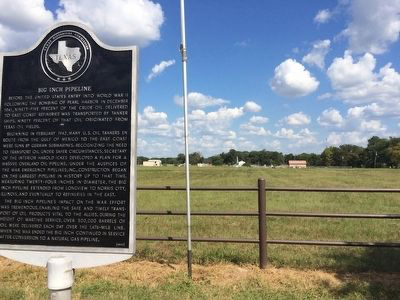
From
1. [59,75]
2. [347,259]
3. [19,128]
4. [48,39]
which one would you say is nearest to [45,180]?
[19,128]

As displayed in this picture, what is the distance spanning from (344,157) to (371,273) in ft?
602

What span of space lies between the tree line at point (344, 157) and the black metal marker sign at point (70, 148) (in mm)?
151725

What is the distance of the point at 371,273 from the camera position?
7.26 m

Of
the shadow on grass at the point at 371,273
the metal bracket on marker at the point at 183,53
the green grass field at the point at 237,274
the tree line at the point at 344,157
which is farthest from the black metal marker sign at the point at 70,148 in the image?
the tree line at the point at 344,157

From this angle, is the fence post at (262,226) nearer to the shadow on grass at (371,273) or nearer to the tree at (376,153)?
the shadow on grass at (371,273)

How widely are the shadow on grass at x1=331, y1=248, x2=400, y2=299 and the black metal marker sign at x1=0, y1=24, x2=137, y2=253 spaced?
129 inches

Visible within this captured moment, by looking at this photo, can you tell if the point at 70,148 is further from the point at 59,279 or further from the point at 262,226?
the point at 262,226

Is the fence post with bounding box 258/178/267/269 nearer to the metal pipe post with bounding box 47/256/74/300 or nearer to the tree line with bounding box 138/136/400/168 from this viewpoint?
the metal pipe post with bounding box 47/256/74/300

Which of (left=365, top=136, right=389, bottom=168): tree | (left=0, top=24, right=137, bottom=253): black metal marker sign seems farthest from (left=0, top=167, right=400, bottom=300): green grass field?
(left=365, top=136, right=389, bottom=168): tree

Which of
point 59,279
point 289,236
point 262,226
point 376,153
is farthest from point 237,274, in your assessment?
point 376,153

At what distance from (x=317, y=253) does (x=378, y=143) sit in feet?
578

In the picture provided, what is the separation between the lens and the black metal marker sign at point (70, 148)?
193 inches

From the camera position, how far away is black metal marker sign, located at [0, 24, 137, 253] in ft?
16.1

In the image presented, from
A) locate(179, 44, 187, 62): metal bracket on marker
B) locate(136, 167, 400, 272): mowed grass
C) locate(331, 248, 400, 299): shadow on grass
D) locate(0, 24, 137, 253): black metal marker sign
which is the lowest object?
locate(331, 248, 400, 299): shadow on grass
